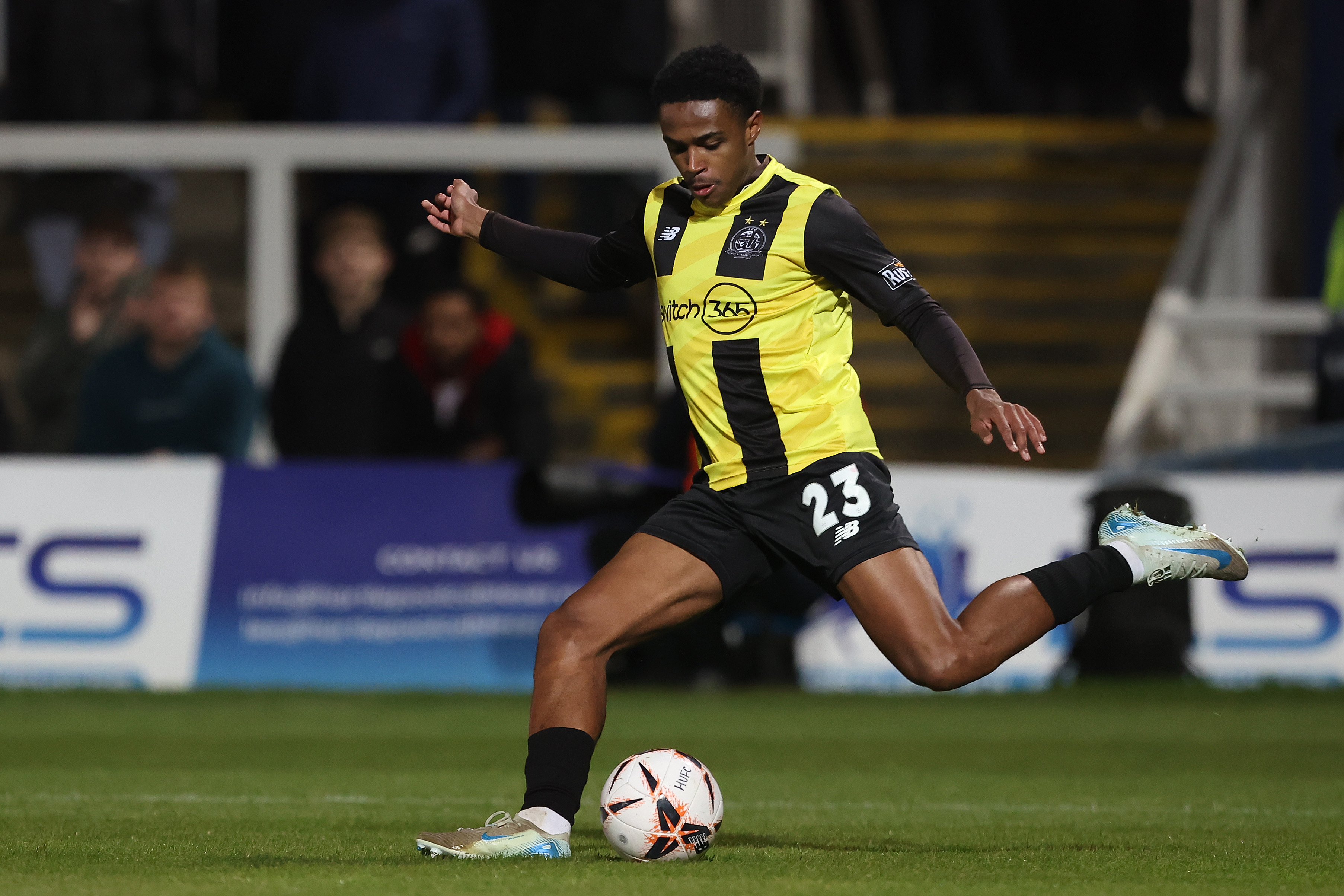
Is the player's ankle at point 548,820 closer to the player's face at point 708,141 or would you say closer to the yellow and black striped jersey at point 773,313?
the yellow and black striped jersey at point 773,313

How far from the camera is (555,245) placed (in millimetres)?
6332

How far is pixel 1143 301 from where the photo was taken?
57.5 feet

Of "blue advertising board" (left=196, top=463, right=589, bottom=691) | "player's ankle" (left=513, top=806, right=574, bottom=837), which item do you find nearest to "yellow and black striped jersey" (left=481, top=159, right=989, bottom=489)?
"player's ankle" (left=513, top=806, right=574, bottom=837)

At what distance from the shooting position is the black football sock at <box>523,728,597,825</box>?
5.74 meters

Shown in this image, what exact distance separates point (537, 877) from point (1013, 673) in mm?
7041

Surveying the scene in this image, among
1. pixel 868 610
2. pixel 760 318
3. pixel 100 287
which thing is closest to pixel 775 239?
pixel 760 318

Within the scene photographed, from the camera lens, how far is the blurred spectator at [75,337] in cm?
1302

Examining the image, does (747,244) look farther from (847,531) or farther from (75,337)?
(75,337)

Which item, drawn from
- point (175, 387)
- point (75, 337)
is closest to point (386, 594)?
point (175, 387)

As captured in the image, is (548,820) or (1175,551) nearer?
(548,820)

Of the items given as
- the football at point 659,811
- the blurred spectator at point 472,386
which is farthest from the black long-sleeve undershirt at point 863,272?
the blurred spectator at point 472,386

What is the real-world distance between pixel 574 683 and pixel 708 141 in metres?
1.53

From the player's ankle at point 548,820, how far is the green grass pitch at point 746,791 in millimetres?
112

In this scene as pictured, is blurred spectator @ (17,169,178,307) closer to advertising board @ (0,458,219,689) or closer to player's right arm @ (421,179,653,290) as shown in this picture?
advertising board @ (0,458,219,689)
